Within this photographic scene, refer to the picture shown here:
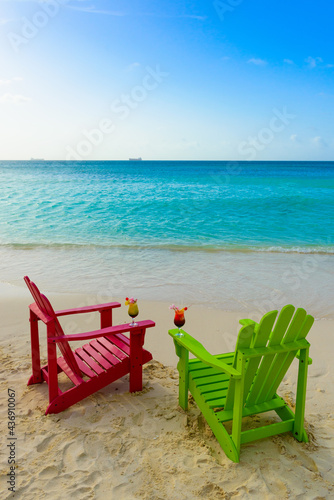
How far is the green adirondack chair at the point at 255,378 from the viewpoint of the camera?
269 centimetres

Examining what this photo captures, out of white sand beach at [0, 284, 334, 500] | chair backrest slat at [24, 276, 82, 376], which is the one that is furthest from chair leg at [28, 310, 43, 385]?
chair backrest slat at [24, 276, 82, 376]

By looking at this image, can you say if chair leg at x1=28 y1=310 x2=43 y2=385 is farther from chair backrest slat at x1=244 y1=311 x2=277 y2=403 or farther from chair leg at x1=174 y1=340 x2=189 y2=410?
chair backrest slat at x1=244 y1=311 x2=277 y2=403

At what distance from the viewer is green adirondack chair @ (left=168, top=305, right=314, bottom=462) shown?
2.69 m

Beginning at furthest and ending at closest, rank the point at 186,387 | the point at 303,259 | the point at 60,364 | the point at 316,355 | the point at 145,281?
the point at 303,259 < the point at 145,281 < the point at 316,355 < the point at 60,364 < the point at 186,387

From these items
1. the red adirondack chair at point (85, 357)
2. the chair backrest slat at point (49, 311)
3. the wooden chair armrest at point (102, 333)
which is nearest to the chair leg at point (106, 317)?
the red adirondack chair at point (85, 357)

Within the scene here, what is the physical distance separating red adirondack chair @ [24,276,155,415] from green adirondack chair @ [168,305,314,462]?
59 centimetres

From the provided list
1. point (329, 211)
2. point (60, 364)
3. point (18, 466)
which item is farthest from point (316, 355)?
point (329, 211)

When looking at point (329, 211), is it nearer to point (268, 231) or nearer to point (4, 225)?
point (268, 231)

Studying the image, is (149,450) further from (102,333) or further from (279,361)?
(279,361)

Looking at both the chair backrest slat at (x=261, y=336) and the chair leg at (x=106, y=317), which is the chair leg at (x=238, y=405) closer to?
the chair backrest slat at (x=261, y=336)

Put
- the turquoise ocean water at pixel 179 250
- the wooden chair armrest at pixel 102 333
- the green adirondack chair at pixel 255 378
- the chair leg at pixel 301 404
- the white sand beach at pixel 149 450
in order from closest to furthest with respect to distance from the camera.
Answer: the white sand beach at pixel 149 450
the green adirondack chair at pixel 255 378
the chair leg at pixel 301 404
the wooden chair armrest at pixel 102 333
the turquoise ocean water at pixel 179 250

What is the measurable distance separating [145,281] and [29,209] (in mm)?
14362

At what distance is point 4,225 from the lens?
15.6 m

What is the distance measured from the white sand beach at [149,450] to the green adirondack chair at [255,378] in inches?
5.8
